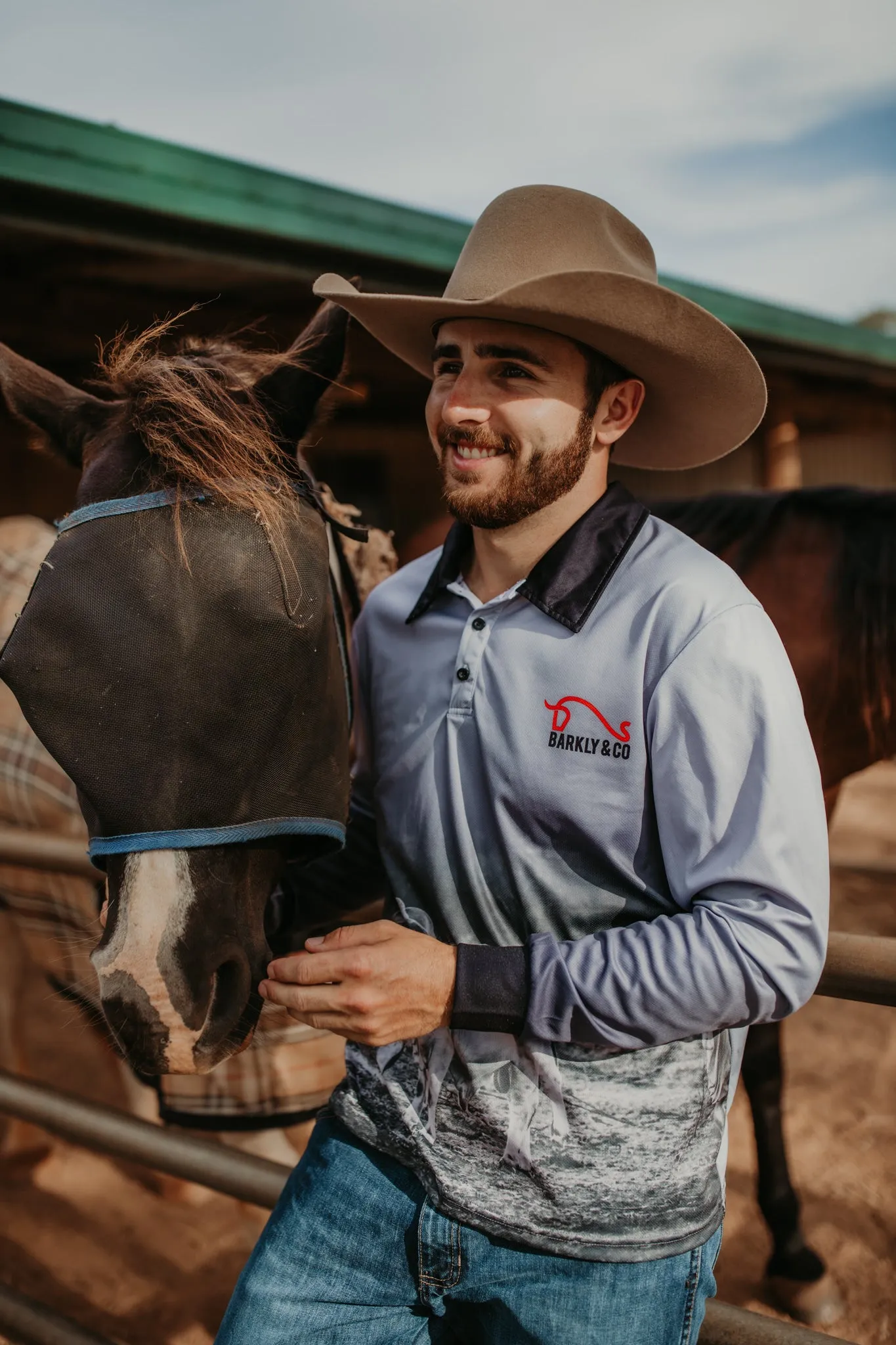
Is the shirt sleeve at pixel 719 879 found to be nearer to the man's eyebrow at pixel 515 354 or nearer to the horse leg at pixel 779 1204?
the man's eyebrow at pixel 515 354

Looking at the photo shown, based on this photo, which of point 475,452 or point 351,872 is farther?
point 351,872

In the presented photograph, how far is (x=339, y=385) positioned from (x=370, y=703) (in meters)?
0.50

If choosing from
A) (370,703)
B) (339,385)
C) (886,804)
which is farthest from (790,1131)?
(886,804)

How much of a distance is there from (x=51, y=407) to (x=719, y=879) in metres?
1.25

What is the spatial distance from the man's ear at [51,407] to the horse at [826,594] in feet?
4.66

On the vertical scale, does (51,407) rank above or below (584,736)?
above

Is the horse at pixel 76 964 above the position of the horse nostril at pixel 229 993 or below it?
below

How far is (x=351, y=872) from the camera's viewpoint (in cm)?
150

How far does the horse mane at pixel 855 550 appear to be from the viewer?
87.1 inches

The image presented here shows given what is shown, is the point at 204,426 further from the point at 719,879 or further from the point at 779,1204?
the point at 779,1204

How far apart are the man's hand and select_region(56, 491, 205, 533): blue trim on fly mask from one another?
0.58m

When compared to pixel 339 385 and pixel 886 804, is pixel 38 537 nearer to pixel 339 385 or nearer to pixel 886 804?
pixel 339 385

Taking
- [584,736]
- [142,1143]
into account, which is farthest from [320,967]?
[142,1143]

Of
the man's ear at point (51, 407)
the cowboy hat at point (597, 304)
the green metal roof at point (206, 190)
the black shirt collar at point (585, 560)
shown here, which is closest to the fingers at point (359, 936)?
the black shirt collar at point (585, 560)
